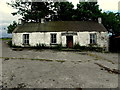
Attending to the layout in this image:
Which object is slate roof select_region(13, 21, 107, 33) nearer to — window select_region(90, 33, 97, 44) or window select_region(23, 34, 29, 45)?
window select_region(23, 34, 29, 45)

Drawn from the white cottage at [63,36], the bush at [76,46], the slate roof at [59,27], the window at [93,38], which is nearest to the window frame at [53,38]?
the white cottage at [63,36]

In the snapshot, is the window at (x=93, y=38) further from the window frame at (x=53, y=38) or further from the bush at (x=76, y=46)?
the window frame at (x=53, y=38)

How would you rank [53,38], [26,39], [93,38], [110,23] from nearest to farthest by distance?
1. [93,38]
2. [53,38]
3. [26,39]
4. [110,23]

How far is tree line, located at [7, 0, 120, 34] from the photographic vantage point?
26.9 meters

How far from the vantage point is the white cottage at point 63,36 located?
18.5 m

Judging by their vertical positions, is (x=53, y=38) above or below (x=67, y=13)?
below

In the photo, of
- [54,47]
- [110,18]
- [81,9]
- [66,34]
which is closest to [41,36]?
[54,47]

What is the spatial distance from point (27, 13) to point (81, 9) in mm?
15061

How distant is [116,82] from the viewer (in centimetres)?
615

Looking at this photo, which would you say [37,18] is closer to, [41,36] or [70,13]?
[70,13]

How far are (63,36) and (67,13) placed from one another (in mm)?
11770

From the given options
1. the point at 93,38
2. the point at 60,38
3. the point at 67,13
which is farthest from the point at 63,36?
the point at 67,13

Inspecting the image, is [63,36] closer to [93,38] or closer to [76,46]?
[76,46]

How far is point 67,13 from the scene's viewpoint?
2842 cm
